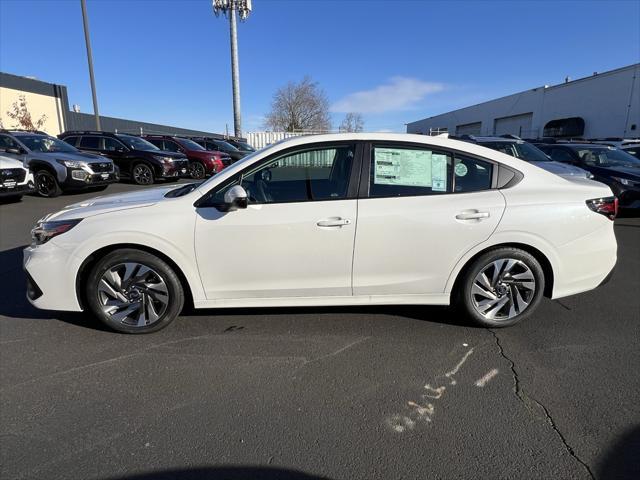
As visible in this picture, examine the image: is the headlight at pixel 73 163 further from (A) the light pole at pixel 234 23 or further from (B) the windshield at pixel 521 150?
(A) the light pole at pixel 234 23

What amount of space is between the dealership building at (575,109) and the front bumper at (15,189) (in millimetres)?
25878

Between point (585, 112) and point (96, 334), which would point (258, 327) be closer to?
point (96, 334)

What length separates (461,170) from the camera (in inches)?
129

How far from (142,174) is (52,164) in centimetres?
361

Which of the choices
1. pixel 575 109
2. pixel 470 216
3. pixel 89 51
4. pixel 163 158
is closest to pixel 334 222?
pixel 470 216

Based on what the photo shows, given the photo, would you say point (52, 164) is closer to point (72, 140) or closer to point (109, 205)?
point (72, 140)

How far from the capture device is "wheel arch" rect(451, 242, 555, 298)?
326 cm

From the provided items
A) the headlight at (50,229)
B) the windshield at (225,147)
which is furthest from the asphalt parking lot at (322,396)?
the windshield at (225,147)

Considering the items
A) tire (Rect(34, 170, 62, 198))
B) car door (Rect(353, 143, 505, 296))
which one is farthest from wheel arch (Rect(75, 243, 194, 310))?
tire (Rect(34, 170, 62, 198))

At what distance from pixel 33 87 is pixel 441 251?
3486 centimetres

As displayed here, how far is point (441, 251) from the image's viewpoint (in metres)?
3.19

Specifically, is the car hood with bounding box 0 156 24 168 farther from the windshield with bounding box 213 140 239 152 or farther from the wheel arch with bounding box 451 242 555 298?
the windshield with bounding box 213 140 239 152

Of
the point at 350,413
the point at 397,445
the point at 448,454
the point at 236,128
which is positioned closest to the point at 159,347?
the point at 350,413

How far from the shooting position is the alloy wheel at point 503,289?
130 inches
